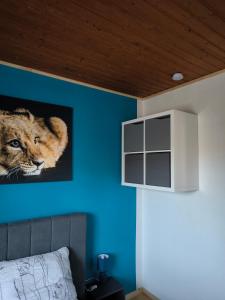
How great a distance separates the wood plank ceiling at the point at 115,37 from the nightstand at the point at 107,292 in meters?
2.02

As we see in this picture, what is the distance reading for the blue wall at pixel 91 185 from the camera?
1.90m

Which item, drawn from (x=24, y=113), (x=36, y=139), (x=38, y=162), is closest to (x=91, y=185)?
(x=38, y=162)

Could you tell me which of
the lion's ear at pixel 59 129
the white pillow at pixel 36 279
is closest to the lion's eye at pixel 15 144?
the lion's ear at pixel 59 129

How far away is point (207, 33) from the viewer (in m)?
1.47

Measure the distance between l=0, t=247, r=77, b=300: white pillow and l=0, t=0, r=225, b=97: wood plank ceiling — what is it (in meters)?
1.61

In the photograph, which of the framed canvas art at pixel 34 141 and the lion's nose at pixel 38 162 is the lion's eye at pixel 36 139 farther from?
the lion's nose at pixel 38 162

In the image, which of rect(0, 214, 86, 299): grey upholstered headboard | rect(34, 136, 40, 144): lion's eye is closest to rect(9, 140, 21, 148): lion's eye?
rect(34, 136, 40, 144): lion's eye

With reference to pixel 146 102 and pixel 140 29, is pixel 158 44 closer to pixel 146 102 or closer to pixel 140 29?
pixel 140 29

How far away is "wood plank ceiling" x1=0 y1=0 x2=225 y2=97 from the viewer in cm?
125

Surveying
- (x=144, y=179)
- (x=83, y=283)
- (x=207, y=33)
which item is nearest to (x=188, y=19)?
(x=207, y=33)

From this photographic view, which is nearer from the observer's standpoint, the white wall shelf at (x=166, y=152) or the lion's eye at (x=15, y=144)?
the lion's eye at (x=15, y=144)

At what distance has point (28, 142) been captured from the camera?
193cm

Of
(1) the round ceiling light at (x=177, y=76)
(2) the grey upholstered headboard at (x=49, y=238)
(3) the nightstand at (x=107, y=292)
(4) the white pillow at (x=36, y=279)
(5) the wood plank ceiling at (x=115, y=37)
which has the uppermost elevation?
(5) the wood plank ceiling at (x=115, y=37)

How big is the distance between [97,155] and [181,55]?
1.25m
